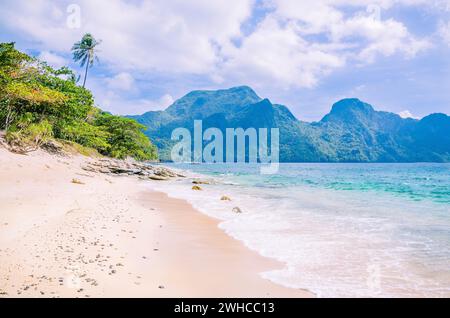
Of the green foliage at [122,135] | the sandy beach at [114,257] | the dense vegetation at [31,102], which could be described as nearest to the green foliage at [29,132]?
the dense vegetation at [31,102]

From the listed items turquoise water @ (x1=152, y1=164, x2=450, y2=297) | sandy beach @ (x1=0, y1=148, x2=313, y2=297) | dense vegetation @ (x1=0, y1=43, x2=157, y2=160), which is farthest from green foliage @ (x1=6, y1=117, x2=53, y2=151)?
turquoise water @ (x1=152, y1=164, x2=450, y2=297)

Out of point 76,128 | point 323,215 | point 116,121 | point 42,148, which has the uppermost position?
point 116,121

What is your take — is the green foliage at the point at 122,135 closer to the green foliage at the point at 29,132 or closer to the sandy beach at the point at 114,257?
the green foliage at the point at 29,132

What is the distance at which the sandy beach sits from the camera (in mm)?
4777

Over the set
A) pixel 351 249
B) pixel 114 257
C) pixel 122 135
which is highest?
pixel 122 135

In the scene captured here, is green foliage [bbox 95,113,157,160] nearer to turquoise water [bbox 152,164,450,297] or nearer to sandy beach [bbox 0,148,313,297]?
turquoise water [bbox 152,164,450,297]

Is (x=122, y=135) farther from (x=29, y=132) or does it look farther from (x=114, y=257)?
Answer: (x=114, y=257)

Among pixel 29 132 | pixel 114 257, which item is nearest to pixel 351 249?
pixel 114 257

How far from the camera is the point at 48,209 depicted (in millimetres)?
9656

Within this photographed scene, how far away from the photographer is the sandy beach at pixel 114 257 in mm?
4777

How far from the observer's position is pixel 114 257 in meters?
6.23
